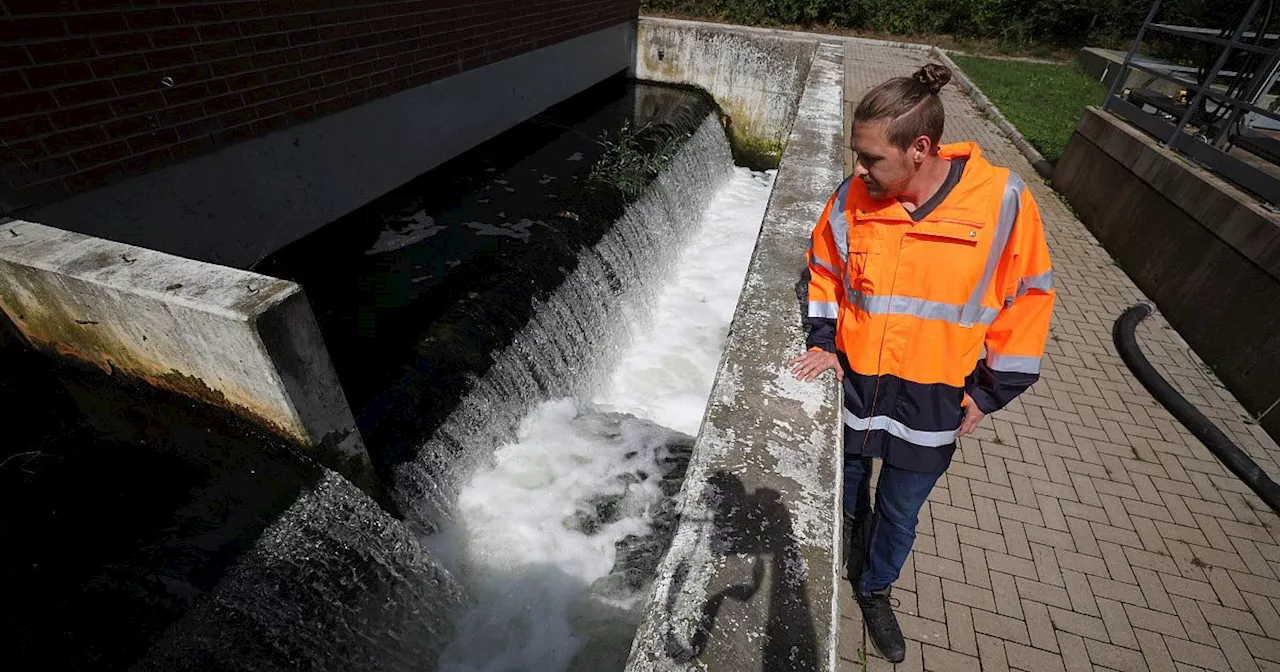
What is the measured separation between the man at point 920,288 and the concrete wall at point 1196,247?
3907 millimetres

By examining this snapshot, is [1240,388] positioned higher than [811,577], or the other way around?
[811,577]

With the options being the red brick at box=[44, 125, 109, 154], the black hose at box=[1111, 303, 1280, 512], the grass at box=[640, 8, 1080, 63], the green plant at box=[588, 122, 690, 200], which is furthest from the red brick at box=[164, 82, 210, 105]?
the grass at box=[640, 8, 1080, 63]

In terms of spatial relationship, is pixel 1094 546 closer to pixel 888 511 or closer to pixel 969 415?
pixel 888 511

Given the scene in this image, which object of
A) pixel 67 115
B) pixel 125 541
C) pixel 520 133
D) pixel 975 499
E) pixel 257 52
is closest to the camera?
pixel 125 541

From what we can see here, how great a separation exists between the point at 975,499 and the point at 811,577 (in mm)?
2331

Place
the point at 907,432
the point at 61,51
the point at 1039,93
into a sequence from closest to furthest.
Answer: the point at 907,432 → the point at 61,51 → the point at 1039,93

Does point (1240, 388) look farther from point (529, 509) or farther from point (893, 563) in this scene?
point (529, 509)

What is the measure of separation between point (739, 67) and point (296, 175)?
28.9ft

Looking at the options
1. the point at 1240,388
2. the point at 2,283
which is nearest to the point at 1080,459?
the point at 1240,388

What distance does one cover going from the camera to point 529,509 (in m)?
3.62

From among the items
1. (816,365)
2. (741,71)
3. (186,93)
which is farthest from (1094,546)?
(741,71)

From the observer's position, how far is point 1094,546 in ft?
10.8

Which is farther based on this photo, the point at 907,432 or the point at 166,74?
the point at 166,74

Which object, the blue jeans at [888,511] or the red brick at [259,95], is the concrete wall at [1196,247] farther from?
the red brick at [259,95]
